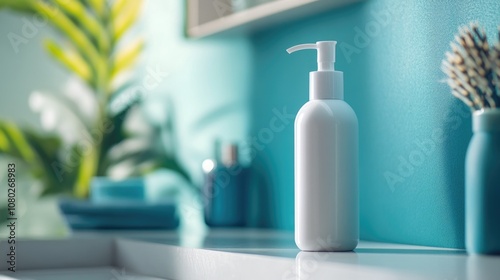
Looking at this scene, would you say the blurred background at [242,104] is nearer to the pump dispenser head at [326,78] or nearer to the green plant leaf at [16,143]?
the green plant leaf at [16,143]

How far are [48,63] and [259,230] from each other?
691 millimetres

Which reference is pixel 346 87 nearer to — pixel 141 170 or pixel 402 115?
pixel 402 115

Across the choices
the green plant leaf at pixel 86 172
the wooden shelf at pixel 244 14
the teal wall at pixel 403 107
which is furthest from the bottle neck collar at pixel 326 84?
the green plant leaf at pixel 86 172

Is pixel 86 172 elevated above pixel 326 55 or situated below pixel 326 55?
below

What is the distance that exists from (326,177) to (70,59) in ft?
3.28

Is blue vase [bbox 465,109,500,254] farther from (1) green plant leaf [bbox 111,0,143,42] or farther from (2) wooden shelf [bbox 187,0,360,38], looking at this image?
(1) green plant leaf [bbox 111,0,143,42]

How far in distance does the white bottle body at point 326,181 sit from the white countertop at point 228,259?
3 centimetres

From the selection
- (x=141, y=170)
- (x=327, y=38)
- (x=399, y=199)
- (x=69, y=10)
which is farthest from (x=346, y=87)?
(x=69, y=10)

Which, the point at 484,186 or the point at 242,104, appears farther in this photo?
the point at 242,104

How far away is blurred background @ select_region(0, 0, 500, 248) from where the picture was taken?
991 millimetres

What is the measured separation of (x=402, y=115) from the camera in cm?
104

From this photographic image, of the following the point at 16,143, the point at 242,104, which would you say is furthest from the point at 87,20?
the point at 242,104

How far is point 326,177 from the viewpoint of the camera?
86cm

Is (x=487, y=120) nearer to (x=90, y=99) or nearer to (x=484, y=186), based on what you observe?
(x=484, y=186)
